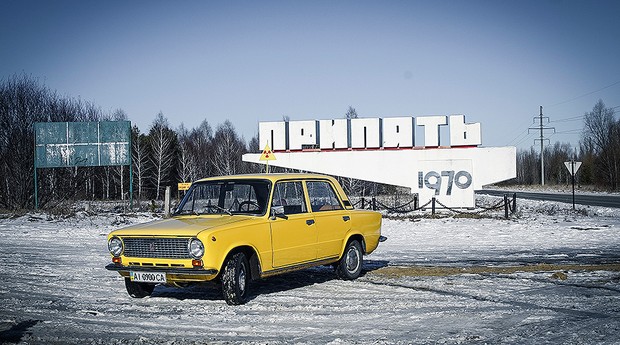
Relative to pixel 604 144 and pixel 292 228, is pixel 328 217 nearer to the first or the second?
pixel 292 228

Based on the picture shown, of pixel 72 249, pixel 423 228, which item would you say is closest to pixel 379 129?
pixel 423 228

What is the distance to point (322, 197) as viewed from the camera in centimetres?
1059

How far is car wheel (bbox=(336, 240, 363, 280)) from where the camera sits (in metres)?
10.7

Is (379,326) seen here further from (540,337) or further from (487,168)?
(487,168)

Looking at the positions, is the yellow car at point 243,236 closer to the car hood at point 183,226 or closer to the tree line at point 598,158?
the car hood at point 183,226

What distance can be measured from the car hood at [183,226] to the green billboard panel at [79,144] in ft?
80.8

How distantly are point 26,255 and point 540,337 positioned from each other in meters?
13.1

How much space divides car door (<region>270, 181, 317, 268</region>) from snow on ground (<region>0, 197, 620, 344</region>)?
0.61 m

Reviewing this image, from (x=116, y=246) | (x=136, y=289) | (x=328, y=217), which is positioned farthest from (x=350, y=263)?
(x=116, y=246)

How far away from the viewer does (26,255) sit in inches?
603

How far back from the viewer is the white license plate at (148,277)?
8.26 m

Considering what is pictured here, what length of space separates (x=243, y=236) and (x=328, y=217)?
2183 millimetres

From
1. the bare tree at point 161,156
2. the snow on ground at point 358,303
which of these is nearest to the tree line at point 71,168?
the bare tree at point 161,156

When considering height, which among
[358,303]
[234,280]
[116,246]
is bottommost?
[358,303]
